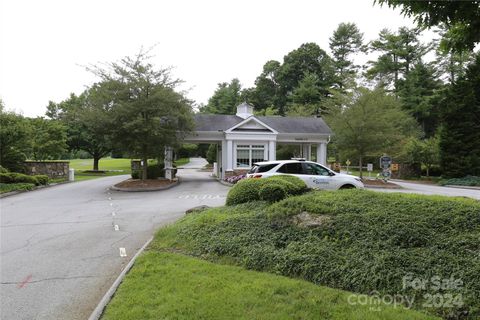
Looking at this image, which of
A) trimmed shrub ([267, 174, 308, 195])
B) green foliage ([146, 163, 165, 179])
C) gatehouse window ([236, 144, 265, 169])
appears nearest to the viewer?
trimmed shrub ([267, 174, 308, 195])

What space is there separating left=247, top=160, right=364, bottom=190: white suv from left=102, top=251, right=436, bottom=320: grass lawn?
26.4 ft

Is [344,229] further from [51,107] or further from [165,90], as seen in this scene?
[51,107]

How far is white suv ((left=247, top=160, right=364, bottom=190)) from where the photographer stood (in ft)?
42.8

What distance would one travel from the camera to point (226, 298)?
164 inches

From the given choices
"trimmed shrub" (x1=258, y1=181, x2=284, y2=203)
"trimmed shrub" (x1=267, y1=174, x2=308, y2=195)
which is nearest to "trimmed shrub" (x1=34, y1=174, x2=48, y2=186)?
"trimmed shrub" (x1=267, y1=174, x2=308, y2=195)

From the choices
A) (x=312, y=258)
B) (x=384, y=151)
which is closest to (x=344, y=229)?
(x=312, y=258)

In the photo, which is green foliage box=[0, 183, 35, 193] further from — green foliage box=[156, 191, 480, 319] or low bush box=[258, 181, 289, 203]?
low bush box=[258, 181, 289, 203]

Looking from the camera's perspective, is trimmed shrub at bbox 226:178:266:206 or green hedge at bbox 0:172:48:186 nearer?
trimmed shrub at bbox 226:178:266:206

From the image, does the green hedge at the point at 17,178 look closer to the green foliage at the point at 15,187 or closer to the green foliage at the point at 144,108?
the green foliage at the point at 15,187

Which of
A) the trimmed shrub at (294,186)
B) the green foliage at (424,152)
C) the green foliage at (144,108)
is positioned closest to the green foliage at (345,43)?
the green foliage at (424,152)

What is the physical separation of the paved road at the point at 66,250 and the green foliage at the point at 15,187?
19.6 feet

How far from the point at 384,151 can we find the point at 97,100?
73.7 feet

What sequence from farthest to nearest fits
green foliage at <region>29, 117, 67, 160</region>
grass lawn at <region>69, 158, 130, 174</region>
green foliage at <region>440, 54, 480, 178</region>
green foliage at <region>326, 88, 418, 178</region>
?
1. grass lawn at <region>69, 158, 130, 174</region>
2. green foliage at <region>29, 117, 67, 160</region>
3. green foliage at <region>440, 54, 480, 178</region>
4. green foliage at <region>326, 88, 418, 178</region>

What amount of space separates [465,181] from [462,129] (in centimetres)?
455
